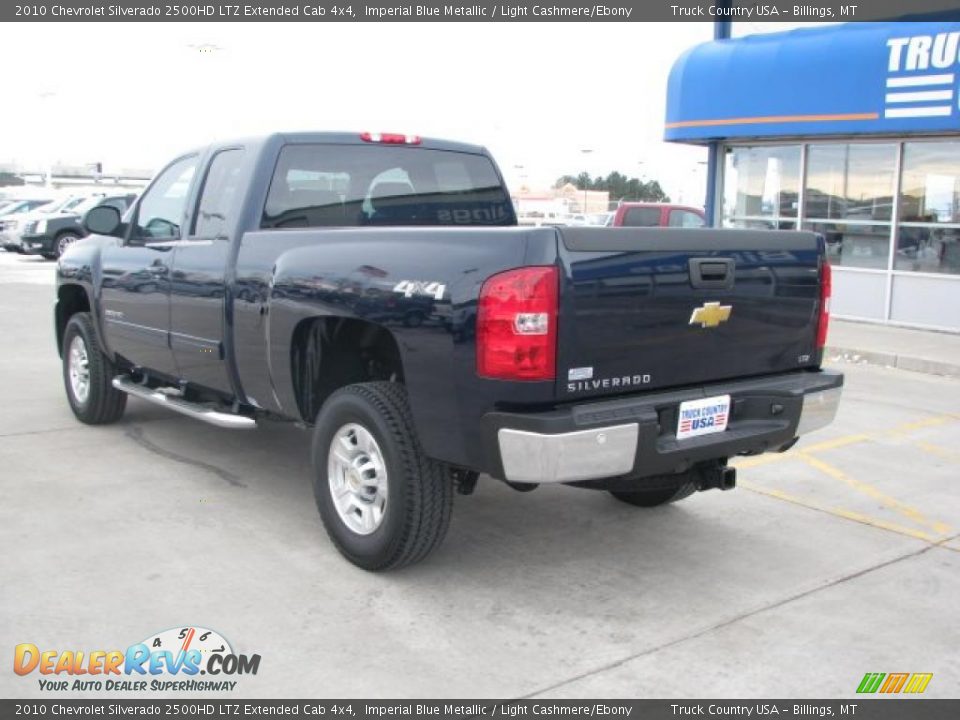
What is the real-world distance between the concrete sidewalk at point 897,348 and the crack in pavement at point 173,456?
8051mm

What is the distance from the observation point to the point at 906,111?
12719 millimetres

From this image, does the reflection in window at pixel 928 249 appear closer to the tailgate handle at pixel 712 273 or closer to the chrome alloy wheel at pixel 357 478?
the tailgate handle at pixel 712 273

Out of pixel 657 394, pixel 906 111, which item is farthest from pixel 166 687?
pixel 906 111

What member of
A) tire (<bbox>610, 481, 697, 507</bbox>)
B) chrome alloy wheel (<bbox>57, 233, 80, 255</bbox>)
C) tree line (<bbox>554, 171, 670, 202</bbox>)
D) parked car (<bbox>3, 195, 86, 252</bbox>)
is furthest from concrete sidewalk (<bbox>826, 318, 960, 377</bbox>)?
tree line (<bbox>554, 171, 670, 202</bbox>)

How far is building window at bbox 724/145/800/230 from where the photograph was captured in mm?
15008

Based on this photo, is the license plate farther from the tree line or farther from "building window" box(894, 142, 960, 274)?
the tree line

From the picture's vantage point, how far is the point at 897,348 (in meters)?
11.8

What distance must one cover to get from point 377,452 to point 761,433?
1711 millimetres

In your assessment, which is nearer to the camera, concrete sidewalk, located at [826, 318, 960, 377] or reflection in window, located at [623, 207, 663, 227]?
concrete sidewalk, located at [826, 318, 960, 377]

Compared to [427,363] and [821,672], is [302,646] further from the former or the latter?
[821,672]

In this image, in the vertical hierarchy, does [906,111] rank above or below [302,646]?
above

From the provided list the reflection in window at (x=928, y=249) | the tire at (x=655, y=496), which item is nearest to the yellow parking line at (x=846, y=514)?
the tire at (x=655, y=496)

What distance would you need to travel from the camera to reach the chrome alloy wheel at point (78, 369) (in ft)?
23.8
